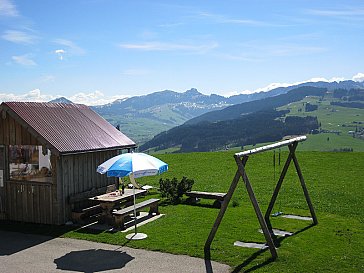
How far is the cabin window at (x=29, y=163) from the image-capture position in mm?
15812

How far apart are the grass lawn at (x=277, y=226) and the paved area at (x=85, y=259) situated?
523mm

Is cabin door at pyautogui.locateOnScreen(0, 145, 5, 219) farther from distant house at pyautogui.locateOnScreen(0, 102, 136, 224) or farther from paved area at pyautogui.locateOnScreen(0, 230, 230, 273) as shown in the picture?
paved area at pyautogui.locateOnScreen(0, 230, 230, 273)

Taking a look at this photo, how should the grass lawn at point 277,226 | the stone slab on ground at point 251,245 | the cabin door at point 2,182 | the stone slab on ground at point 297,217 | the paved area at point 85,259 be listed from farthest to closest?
1. the cabin door at point 2,182
2. the stone slab on ground at point 297,217
3. the stone slab on ground at point 251,245
4. the grass lawn at point 277,226
5. the paved area at point 85,259

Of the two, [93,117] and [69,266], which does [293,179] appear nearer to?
[93,117]

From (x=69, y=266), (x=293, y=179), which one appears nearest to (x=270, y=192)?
(x=293, y=179)

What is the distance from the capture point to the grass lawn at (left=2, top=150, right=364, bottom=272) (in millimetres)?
11453

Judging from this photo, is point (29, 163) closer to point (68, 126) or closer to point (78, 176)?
point (78, 176)

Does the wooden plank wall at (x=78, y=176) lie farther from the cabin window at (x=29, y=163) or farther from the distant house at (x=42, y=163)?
the cabin window at (x=29, y=163)

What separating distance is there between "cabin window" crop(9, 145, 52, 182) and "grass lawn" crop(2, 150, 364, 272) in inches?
78.7

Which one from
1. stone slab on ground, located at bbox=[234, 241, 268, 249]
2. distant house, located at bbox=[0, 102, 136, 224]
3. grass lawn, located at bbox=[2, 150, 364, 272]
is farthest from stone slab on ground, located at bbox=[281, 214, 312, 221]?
distant house, located at bbox=[0, 102, 136, 224]

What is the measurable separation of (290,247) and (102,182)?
30.2ft

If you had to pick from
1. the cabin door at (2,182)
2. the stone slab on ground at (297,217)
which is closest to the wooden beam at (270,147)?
the stone slab on ground at (297,217)

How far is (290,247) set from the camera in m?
12.6

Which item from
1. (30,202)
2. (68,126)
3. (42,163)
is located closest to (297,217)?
(68,126)
